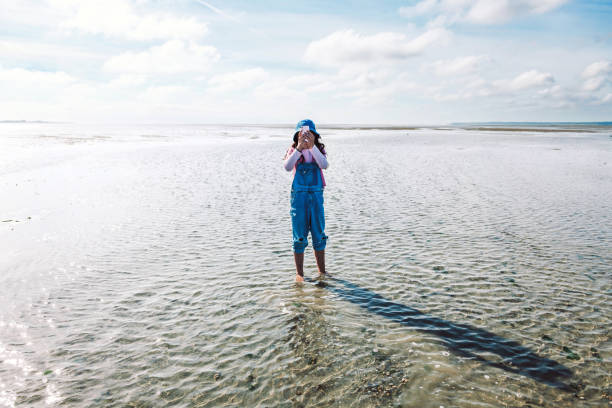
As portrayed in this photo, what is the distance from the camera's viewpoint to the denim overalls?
23.0 ft

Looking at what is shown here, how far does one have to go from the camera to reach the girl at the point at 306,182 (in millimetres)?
6836

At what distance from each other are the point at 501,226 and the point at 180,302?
965 centimetres

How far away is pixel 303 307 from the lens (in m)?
6.35

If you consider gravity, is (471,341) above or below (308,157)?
below

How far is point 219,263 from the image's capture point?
835 centimetres

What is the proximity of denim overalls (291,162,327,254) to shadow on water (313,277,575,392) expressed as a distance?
120 cm

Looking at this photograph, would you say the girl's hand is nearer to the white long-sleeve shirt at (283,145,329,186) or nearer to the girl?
the girl

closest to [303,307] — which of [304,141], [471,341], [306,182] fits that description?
[306,182]

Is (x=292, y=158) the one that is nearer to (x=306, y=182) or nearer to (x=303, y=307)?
(x=306, y=182)

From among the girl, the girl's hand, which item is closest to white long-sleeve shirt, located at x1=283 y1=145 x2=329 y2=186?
Result: the girl

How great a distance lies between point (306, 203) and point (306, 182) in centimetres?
42

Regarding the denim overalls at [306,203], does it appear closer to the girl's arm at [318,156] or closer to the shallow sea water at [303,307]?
the girl's arm at [318,156]

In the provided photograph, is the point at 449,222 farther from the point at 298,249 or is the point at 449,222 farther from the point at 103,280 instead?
the point at 103,280

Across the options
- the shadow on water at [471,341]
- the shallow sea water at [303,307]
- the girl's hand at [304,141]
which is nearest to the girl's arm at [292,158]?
the girl's hand at [304,141]
